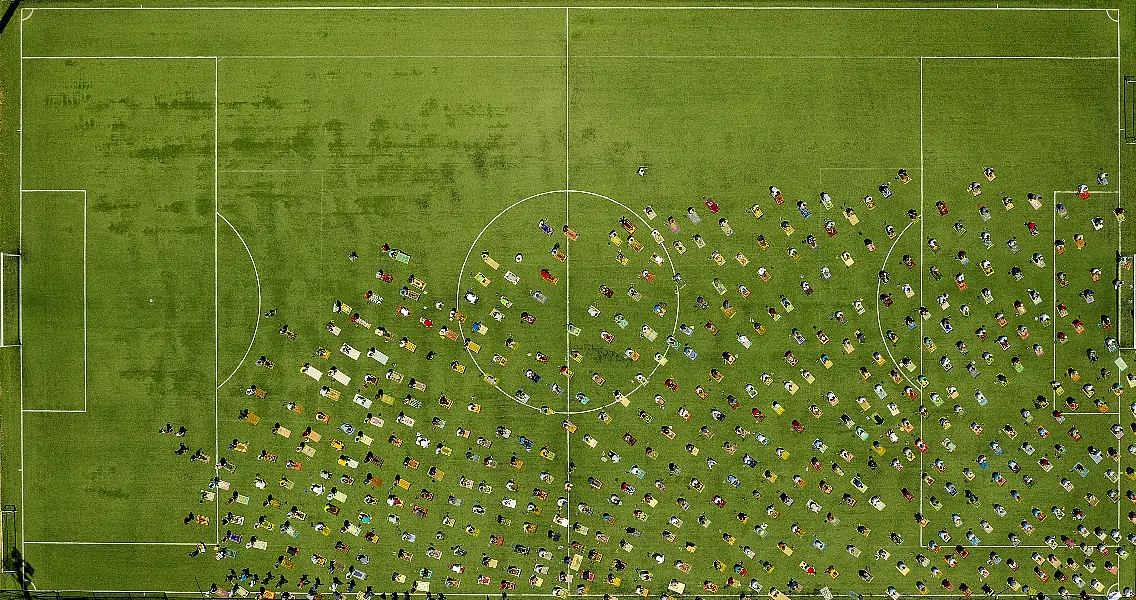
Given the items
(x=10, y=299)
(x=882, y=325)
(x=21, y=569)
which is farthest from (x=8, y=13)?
(x=882, y=325)

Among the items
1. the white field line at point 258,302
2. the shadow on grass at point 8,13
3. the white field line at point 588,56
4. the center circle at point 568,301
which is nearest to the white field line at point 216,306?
the white field line at point 258,302

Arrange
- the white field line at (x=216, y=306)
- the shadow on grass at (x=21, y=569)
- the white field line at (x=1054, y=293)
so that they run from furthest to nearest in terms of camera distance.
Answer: the shadow on grass at (x=21, y=569) → the white field line at (x=1054, y=293) → the white field line at (x=216, y=306)

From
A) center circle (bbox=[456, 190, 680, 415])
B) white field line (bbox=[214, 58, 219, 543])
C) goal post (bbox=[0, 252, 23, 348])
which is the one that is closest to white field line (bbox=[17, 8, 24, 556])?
goal post (bbox=[0, 252, 23, 348])

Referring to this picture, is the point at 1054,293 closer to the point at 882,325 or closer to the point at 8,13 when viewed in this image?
the point at 882,325

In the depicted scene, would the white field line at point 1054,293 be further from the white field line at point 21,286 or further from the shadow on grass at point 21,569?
the shadow on grass at point 21,569

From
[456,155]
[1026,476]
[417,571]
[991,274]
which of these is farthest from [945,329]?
[417,571]

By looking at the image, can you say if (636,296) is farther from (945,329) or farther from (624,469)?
(945,329)
